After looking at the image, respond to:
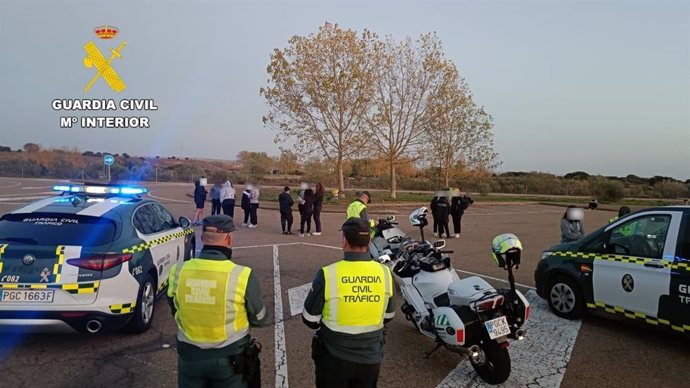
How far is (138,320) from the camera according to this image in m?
4.87

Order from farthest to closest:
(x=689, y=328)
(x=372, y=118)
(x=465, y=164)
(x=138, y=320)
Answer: (x=465, y=164) → (x=372, y=118) → (x=138, y=320) → (x=689, y=328)

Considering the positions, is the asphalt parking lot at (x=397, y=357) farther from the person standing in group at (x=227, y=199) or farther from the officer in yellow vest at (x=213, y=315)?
the person standing in group at (x=227, y=199)

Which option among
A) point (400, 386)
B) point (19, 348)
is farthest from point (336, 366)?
point (19, 348)

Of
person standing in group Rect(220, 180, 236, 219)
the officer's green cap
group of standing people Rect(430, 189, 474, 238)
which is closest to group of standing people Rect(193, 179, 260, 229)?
person standing in group Rect(220, 180, 236, 219)

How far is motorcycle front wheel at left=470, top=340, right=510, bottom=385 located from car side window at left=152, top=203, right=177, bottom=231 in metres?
4.40

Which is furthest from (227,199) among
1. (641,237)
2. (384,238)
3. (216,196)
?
(641,237)

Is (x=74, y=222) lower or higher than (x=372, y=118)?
lower

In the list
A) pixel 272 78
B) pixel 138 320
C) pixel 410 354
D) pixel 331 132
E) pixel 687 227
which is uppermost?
pixel 272 78

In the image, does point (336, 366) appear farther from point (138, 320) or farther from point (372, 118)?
point (372, 118)

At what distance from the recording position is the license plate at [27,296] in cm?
411

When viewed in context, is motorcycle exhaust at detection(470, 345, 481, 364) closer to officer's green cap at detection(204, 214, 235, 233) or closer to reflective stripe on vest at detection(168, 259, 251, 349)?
reflective stripe on vest at detection(168, 259, 251, 349)

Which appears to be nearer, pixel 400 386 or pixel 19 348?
pixel 400 386

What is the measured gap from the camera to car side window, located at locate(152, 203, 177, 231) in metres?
6.12

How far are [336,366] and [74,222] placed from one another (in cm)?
356
